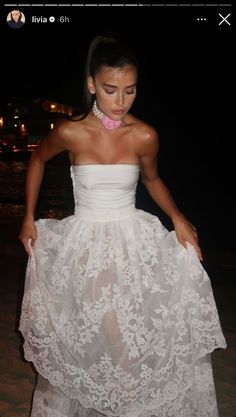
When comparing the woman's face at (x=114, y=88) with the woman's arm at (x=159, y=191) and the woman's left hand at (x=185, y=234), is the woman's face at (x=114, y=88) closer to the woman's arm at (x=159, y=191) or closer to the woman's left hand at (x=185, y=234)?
the woman's arm at (x=159, y=191)

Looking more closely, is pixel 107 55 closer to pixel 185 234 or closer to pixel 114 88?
pixel 114 88

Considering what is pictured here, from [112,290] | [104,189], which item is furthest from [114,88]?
[112,290]

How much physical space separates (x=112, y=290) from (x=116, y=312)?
4.6 inches

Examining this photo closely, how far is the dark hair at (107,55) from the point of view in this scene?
2203 millimetres

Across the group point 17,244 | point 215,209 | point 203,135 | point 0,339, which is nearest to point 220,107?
point 203,135

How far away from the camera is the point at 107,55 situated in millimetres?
2217

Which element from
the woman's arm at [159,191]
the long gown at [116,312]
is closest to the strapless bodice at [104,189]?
the long gown at [116,312]

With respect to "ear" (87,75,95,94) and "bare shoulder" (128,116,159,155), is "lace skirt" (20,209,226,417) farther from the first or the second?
"ear" (87,75,95,94)

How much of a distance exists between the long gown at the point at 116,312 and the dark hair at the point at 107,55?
1.71ft

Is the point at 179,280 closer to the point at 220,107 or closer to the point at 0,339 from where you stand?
the point at 0,339

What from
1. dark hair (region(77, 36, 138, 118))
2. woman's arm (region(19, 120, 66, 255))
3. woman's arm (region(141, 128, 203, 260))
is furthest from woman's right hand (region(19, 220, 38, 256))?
dark hair (region(77, 36, 138, 118))

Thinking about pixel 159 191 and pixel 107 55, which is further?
pixel 159 191

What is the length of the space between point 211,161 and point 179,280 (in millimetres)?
26989

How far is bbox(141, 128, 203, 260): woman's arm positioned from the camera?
255 centimetres
